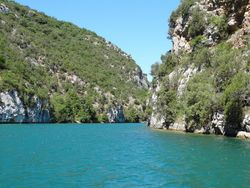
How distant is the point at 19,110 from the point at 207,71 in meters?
80.7

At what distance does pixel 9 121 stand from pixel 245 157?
112383 mm

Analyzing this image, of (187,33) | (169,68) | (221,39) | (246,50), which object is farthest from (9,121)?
(246,50)

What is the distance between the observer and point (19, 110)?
486 ft

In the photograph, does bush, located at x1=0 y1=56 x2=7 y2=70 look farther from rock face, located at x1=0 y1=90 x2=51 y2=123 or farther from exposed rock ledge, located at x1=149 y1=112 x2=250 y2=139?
exposed rock ledge, located at x1=149 y1=112 x2=250 y2=139

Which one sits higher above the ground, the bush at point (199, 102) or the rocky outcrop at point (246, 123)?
the bush at point (199, 102)

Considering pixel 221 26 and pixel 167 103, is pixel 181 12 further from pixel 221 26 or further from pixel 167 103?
pixel 167 103

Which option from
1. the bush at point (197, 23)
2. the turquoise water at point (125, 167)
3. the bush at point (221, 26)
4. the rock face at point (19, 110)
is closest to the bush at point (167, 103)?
A: the bush at point (197, 23)

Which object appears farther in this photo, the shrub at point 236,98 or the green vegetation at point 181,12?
the green vegetation at point 181,12

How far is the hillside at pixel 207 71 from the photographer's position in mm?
70763

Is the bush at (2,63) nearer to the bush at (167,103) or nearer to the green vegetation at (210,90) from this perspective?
the green vegetation at (210,90)

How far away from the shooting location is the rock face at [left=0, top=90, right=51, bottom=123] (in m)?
143

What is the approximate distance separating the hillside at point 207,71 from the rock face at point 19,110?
5031 centimetres

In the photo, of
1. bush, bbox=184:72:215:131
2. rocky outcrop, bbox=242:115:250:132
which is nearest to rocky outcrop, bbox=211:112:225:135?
bush, bbox=184:72:215:131

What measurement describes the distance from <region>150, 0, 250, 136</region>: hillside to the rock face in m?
50.3
